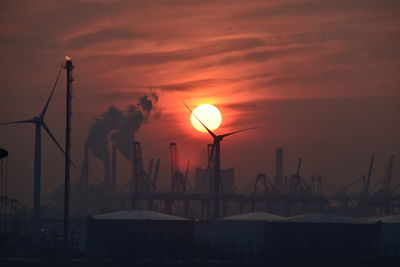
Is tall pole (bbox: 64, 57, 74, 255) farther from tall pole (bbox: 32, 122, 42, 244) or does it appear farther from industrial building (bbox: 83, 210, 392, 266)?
tall pole (bbox: 32, 122, 42, 244)

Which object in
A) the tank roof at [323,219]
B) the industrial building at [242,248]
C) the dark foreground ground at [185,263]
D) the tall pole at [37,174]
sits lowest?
the dark foreground ground at [185,263]

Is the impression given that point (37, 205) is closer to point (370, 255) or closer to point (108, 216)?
point (108, 216)

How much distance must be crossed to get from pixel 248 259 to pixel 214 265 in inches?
284

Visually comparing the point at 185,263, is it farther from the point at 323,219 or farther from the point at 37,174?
the point at 37,174

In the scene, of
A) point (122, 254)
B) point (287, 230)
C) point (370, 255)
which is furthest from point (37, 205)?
point (370, 255)

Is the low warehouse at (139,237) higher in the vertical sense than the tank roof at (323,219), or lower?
lower

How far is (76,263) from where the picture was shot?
9006 centimetres

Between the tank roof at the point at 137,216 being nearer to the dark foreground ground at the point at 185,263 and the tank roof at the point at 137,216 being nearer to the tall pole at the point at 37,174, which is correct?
the dark foreground ground at the point at 185,263

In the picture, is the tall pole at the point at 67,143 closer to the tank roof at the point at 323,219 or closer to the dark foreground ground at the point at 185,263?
the dark foreground ground at the point at 185,263

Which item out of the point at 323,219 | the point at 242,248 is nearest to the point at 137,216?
the point at 242,248

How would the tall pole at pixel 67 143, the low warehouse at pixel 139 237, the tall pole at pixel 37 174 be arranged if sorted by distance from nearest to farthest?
the tall pole at pixel 67 143, the low warehouse at pixel 139 237, the tall pole at pixel 37 174

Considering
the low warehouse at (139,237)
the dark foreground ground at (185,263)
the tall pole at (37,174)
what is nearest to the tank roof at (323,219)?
the dark foreground ground at (185,263)

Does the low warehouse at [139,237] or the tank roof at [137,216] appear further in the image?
the tank roof at [137,216]

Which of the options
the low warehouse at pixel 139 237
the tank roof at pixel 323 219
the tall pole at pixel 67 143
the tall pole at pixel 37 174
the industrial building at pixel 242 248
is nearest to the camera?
the tall pole at pixel 67 143
